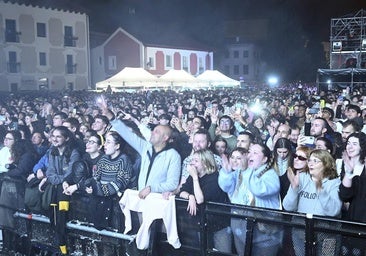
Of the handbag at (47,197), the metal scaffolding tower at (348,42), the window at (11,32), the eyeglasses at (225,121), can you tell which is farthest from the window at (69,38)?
the handbag at (47,197)

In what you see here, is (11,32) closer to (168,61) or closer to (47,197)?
(168,61)

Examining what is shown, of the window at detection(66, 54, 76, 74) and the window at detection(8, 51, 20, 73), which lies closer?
the window at detection(8, 51, 20, 73)

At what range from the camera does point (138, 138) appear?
5785 millimetres

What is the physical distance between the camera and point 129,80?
2727cm

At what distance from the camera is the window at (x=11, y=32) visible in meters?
37.3

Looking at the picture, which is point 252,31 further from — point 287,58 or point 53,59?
point 53,59

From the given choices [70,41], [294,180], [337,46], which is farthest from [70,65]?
[294,180]

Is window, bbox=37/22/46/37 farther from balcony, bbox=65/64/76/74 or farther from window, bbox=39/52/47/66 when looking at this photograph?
balcony, bbox=65/64/76/74

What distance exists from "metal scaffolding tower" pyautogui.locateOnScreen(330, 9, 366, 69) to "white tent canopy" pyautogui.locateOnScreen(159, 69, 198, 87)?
9.71m

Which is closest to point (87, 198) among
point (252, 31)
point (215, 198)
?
point (215, 198)

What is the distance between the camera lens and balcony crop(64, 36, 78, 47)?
139ft

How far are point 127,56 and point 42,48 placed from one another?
10.3 m

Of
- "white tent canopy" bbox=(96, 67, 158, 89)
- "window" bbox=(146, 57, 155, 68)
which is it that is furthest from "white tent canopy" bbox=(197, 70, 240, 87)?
"window" bbox=(146, 57, 155, 68)

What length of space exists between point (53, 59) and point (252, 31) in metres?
56.4
